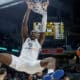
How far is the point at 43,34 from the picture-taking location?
3930mm

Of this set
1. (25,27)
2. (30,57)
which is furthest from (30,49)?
(25,27)

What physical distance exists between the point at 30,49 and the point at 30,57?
3.4 inches

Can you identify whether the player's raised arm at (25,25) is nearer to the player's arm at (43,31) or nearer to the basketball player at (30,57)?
the basketball player at (30,57)

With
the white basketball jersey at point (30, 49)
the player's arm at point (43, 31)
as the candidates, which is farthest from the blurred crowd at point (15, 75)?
the player's arm at point (43, 31)

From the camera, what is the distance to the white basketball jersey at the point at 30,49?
386 cm

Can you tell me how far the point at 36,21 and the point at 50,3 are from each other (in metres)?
0.26

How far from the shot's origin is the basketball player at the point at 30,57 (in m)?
3.86

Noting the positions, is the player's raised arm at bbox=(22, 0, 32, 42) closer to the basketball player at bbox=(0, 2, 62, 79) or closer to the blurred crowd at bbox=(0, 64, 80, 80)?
the basketball player at bbox=(0, 2, 62, 79)

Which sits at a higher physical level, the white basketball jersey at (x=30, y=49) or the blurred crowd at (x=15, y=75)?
the white basketball jersey at (x=30, y=49)

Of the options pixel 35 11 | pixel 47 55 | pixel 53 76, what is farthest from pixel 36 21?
pixel 53 76

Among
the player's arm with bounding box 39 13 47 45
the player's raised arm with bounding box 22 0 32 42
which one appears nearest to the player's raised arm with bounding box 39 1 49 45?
the player's arm with bounding box 39 13 47 45

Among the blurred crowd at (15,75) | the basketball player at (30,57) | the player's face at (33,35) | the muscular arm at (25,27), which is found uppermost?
the muscular arm at (25,27)

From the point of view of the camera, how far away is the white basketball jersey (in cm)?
386

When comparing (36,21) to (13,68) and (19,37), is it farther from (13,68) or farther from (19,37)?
(13,68)
